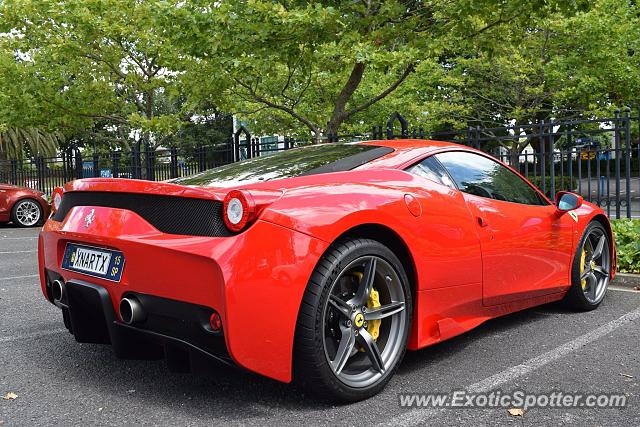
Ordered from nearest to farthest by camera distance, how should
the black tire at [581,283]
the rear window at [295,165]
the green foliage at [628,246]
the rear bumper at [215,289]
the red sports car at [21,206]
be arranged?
the rear bumper at [215,289]
the rear window at [295,165]
the black tire at [581,283]
the green foliage at [628,246]
the red sports car at [21,206]

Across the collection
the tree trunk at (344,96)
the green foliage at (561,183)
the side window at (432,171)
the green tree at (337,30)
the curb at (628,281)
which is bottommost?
the curb at (628,281)

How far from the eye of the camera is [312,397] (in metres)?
2.96

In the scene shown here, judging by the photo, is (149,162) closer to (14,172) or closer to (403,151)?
(14,172)

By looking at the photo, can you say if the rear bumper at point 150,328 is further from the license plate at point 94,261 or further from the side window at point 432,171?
the side window at point 432,171

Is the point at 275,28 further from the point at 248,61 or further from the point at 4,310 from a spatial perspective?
the point at 4,310

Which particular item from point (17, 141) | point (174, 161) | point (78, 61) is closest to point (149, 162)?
point (174, 161)

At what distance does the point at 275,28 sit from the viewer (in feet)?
30.4

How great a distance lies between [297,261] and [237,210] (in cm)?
34

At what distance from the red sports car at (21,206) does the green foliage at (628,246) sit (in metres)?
11.6

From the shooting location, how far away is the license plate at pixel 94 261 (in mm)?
2902

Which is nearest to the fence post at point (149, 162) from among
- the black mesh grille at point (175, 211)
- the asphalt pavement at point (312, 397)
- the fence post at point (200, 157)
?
the fence post at point (200, 157)

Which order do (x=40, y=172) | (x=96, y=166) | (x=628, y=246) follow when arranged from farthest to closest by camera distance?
(x=40, y=172)
(x=96, y=166)
(x=628, y=246)

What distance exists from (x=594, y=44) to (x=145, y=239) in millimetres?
18188

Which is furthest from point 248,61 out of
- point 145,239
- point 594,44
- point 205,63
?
point 594,44
